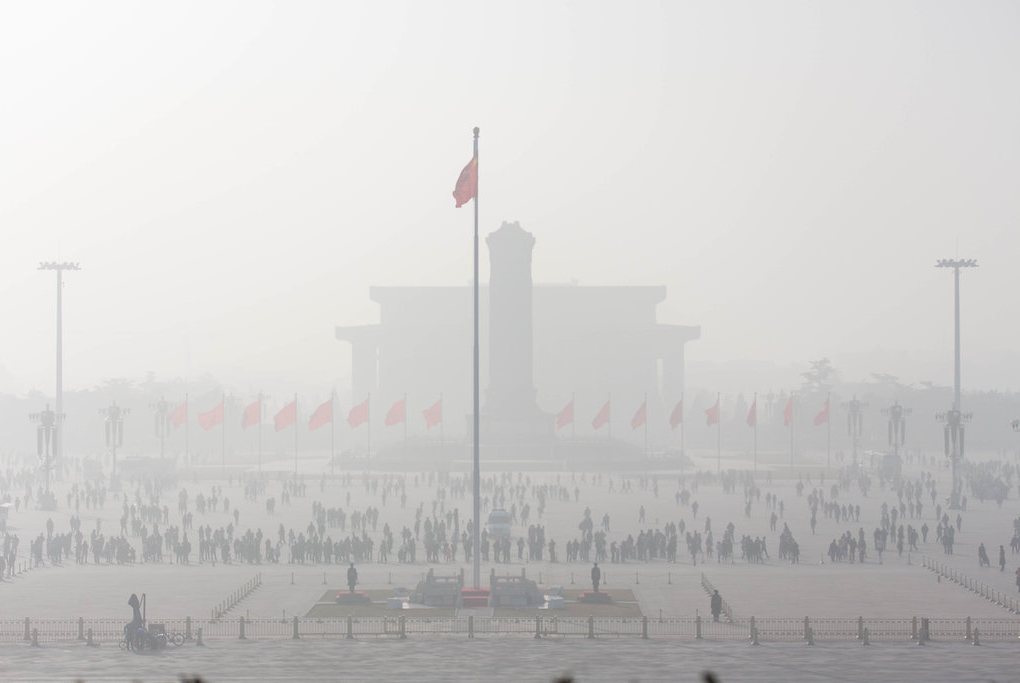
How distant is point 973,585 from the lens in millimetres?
32094

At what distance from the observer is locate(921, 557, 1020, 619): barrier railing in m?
29.4

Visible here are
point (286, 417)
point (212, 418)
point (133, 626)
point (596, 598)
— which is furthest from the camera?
point (286, 417)

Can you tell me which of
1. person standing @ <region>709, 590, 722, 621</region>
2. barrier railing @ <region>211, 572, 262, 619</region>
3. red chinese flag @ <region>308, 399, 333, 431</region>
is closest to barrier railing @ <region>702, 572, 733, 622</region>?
person standing @ <region>709, 590, 722, 621</region>

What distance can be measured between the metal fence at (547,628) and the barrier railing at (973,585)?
1261 millimetres

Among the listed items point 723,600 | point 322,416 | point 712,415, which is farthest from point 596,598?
point 712,415

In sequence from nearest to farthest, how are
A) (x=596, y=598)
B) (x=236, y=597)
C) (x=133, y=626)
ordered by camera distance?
(x=133, y=626) → (x=596, y=598) → (x=236, y=597)

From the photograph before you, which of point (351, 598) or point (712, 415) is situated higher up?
point (712, 415)

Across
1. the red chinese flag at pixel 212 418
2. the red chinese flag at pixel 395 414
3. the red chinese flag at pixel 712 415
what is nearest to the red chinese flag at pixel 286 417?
the red chinese flag at pixel 212 418

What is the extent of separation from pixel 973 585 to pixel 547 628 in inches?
442

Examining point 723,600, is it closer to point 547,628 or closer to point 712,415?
point 547,628

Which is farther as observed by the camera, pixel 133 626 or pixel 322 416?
pixel 322 416

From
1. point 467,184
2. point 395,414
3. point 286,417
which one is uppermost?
point 467,184

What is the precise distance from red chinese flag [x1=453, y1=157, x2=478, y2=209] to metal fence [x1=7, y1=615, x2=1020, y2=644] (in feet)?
33.4

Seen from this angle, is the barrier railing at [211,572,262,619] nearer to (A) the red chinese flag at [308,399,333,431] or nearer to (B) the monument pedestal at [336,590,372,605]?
(B) the monument pedestal at [336,590,372,605]
